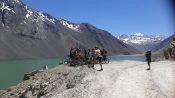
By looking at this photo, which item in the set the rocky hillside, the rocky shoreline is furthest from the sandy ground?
the rocky shoreline

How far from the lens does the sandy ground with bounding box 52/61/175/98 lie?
22.8 meters

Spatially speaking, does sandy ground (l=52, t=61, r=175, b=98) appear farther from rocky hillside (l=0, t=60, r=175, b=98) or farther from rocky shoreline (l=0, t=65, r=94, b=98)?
rocky shoreline (l=0, t=65, r=94, b=98)

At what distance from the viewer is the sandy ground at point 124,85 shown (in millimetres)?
22812

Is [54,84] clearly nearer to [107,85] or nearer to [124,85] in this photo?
[107,85]

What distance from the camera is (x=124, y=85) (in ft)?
81.4

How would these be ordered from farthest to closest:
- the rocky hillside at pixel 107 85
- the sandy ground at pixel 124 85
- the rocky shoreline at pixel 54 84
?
the rocky shoreline at pixel 54 84, the rocky hillside at pixel 107 85, the sandy ground at pixel 124 85

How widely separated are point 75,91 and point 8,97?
1467cm

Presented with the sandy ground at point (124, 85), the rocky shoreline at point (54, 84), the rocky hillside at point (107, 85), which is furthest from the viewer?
the rocky shoreline at point (54, 84)

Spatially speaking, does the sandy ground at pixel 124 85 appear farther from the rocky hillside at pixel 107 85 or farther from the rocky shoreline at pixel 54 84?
→ the rocky shoreline at pixel 54 84

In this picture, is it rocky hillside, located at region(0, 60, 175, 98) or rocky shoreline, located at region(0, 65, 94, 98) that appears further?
rocky shoreline, located at region(0, 65, 94, 98)

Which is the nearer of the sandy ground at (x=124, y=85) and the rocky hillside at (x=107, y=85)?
the sandy ground at (x=124, y=85)

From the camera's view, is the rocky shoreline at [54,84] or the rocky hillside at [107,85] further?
the rocky shoreline at [54,84]

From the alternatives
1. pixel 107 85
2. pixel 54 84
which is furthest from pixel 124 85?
pixel 54 84

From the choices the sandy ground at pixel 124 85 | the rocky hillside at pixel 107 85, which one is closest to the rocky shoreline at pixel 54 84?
the rocky hillside at pixel 107 85
